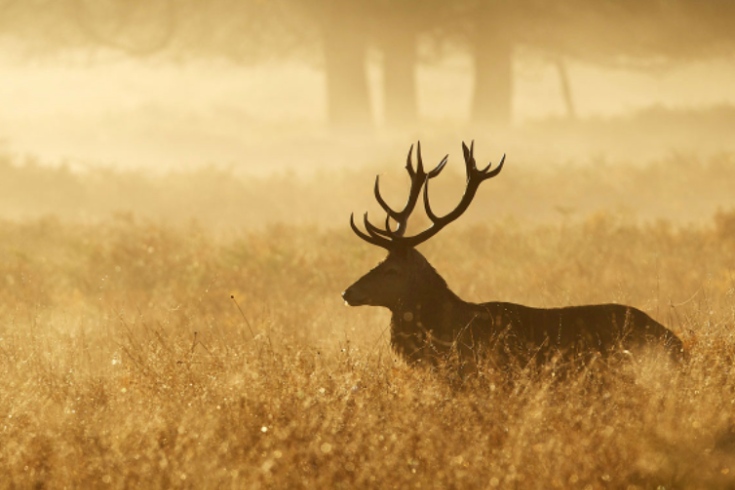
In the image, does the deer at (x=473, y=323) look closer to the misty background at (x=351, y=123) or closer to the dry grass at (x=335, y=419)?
the dry grass at (x=335, y=419)

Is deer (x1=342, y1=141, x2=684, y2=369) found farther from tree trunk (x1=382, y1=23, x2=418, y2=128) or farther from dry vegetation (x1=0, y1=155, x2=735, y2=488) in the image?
tree trunk (x1=382, y1=23, x2=418, y2=128)

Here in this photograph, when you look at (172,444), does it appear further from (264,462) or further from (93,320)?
(93,320)

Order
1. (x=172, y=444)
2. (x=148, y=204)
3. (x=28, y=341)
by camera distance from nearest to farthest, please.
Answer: (x=172, y=444), (x=28, y=341), (x=148, y=204)

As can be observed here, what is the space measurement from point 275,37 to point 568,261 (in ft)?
65.3

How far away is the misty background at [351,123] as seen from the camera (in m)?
19.5

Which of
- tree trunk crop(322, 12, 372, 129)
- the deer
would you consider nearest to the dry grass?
the deer

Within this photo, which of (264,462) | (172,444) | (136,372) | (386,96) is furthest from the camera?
(386,96)

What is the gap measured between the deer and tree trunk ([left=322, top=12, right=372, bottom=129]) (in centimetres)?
2343

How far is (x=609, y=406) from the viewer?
5.34 metres

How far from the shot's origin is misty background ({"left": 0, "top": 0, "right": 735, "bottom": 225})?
1950cm

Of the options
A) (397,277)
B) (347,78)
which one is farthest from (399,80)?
(397,277)

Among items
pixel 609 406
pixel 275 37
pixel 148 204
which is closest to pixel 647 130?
pixel 275 37

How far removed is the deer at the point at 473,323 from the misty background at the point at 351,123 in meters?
10.9

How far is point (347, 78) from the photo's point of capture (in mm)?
30656
